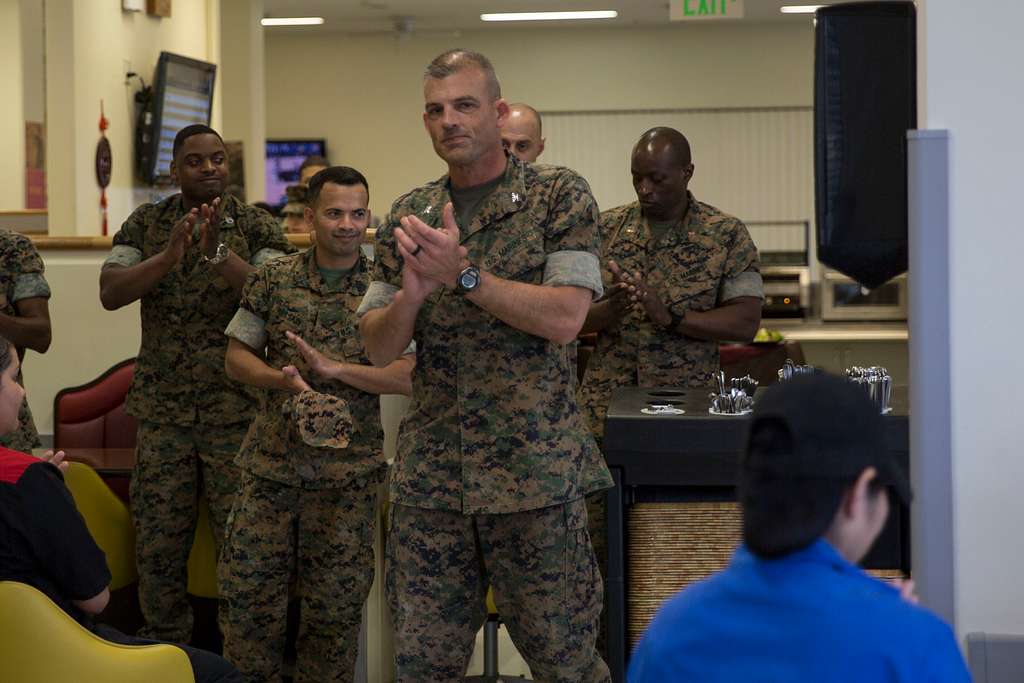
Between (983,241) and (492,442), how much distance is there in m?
1.01

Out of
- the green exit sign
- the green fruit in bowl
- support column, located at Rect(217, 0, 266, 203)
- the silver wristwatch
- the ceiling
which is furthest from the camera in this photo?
the ceiling

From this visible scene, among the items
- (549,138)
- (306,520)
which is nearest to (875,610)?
(306,520)

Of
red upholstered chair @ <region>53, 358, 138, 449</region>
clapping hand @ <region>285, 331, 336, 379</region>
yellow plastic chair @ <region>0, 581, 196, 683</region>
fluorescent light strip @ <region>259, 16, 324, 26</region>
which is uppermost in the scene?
fluorescent light strip @ <region>259, 16, 324, 26</region>

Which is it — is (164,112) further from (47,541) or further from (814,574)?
(814,574)

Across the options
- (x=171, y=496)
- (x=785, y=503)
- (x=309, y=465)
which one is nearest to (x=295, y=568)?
(x=309, y=465)

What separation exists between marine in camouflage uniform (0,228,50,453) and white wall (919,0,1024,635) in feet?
8.23

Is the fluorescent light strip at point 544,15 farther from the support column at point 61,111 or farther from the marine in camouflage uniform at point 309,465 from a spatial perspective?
the marine in camouflage uniform at point 309,465

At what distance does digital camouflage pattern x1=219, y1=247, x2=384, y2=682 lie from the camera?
364cm

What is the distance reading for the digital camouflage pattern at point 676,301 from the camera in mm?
4191

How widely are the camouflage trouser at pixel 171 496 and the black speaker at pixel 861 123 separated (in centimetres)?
232

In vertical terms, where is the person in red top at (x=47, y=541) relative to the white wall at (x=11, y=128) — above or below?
below

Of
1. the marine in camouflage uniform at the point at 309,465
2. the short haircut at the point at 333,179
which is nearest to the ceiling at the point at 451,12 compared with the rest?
the short haircut at the point at 333,179

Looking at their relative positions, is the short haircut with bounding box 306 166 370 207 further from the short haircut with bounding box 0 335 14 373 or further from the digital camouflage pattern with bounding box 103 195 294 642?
the short haircut with bounding box 0 335 14 373

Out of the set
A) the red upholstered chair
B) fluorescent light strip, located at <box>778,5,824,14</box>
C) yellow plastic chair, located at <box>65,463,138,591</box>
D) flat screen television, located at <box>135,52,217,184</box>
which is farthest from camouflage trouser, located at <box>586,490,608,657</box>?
fluorescent light strip, located at <box>778,5,824,14</box>
